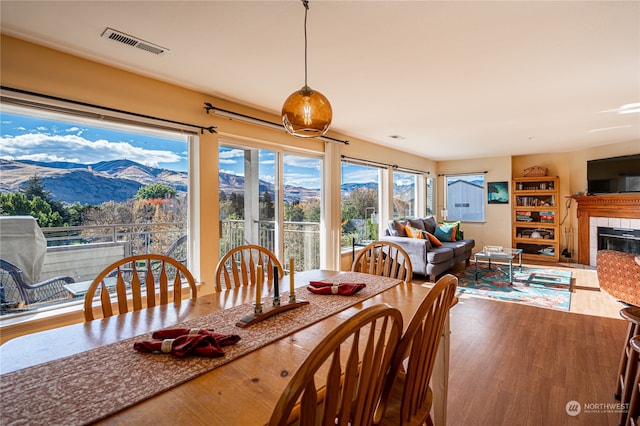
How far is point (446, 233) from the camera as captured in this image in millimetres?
6324

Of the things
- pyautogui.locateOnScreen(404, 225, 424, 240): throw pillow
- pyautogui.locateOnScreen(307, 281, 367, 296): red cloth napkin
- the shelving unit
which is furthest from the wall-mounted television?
pyautogui.locateOnScreen(307, 281, 367, 296): red cloth napkin

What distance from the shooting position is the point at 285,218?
419 cm

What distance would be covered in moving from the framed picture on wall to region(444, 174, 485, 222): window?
0.18 m

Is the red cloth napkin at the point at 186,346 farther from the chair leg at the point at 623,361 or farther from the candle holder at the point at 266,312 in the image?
the chair leg at the point at 623,361

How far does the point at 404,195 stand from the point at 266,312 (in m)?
6.10

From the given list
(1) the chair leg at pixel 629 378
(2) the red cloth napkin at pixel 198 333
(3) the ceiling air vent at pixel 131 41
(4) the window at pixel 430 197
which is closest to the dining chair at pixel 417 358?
(2) the red cloth napkin at pixel 198 333

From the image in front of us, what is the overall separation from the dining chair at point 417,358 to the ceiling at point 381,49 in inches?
62.4

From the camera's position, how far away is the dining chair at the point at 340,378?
658mm

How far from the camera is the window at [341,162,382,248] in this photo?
538cm

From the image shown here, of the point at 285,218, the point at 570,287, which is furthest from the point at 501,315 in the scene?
the point at 285,218

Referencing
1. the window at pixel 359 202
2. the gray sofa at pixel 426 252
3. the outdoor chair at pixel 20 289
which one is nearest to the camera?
the outdoor chair at pixel 20 289

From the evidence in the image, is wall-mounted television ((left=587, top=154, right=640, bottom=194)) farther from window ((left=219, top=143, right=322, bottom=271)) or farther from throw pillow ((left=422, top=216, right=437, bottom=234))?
window ((left=219, top=143, right=322, bottom=271))

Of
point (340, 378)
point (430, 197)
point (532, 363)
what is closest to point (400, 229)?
point (430, 197)

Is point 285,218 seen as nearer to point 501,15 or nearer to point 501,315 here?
point 501,315
